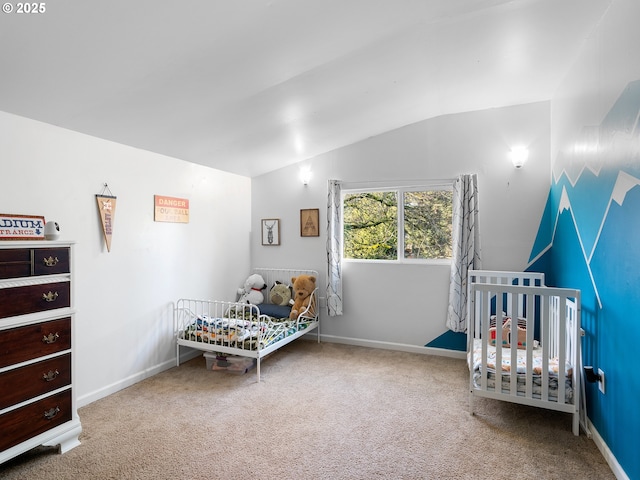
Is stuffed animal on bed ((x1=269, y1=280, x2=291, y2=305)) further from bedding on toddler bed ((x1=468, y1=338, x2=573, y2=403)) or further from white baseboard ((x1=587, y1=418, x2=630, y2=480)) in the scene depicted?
white baseboard ((x1=587, y1=418, x2=630, y2=480))

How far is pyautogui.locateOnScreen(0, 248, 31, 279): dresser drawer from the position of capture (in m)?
1.86

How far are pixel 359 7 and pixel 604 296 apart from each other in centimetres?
215

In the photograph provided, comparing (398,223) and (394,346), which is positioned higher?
(398,223)

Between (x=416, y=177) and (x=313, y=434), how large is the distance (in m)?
2.74

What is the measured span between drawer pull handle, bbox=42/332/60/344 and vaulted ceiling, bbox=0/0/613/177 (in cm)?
140

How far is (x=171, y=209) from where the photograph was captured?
11.5 ft

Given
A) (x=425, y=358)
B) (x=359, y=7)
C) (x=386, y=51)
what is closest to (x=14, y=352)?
(x=359, y=7)

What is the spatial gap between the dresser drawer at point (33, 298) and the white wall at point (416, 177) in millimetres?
2622

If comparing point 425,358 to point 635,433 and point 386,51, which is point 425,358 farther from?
point 386,51

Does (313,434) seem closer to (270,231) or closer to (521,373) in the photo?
(521,373)

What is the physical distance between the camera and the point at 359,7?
1.80 meters

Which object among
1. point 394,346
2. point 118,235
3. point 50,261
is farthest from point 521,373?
point 118,235
